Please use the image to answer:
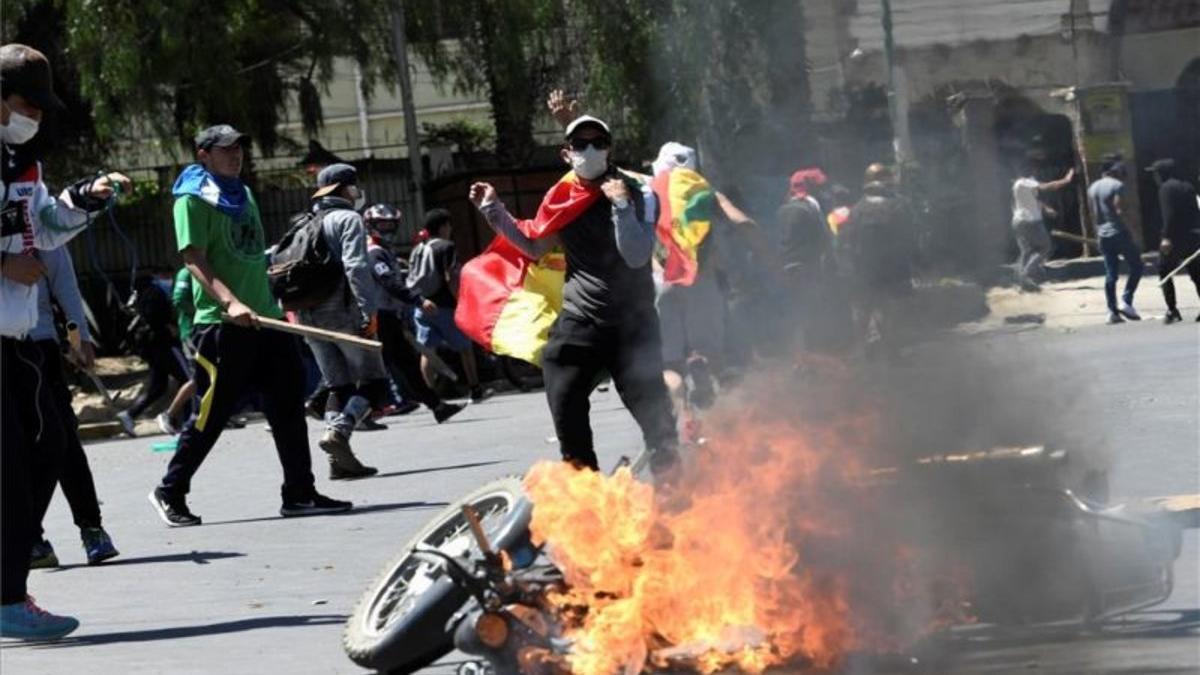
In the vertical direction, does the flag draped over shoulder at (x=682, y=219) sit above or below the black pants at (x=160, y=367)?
above

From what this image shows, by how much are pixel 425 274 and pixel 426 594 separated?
14.6m

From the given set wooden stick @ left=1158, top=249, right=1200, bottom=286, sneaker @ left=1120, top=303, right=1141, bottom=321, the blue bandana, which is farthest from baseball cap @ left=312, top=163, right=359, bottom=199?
wooden stick @ left=1158, top=249, right=1200, bottom=286

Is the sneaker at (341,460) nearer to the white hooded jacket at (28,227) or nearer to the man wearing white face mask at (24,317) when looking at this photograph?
the man wearing white face mask at (24,317)

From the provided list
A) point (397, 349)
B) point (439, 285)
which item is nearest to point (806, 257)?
point (397, 349)

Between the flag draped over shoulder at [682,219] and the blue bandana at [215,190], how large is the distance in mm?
2047

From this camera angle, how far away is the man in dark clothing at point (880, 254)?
27.3 feet

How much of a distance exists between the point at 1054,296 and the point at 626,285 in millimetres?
2890

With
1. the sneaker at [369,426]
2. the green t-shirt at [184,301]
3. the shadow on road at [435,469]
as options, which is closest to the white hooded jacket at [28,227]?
the shadow on road at [435,469]

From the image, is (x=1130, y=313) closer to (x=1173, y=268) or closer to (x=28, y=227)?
(x=1173, y=268)

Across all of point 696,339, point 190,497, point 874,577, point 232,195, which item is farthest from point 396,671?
point 190,497

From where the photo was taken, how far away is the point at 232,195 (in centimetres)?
1090

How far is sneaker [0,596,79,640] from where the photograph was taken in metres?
7.77

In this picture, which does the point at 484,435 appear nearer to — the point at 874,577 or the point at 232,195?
the point at 232,195

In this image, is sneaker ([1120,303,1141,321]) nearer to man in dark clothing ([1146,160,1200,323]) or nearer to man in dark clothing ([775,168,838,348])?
man in dark clothing ([1146,160,1200,323])
